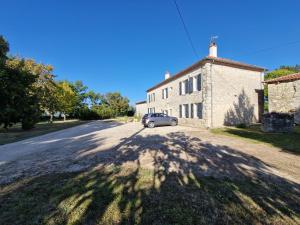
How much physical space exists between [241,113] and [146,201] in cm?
1733

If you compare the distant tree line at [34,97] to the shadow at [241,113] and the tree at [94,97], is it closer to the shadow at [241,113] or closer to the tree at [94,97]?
the tree at [94,97]

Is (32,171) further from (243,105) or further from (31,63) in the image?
(31,63)

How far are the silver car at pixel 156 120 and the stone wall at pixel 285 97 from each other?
1008 centimetres

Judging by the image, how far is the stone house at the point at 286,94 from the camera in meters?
16.5

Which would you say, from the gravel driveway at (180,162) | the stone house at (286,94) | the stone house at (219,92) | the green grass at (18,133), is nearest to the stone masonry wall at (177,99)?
the stone house at (219,92)

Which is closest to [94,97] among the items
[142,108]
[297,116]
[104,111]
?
[104,111]

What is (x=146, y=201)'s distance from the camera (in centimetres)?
363

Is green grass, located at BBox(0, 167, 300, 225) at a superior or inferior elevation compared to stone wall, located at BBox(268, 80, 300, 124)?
inferior

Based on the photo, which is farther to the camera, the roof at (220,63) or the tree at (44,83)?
the tree at (44,83)

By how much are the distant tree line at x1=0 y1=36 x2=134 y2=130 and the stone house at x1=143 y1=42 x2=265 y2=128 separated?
634 inches

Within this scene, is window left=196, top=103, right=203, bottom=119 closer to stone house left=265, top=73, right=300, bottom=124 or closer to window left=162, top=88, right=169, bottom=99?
stone house left=265, top=73, right=300, bottom=124

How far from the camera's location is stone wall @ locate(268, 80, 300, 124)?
16453 mm

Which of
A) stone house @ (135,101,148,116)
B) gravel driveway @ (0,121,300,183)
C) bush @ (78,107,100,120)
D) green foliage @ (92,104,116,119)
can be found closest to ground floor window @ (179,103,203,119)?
gravel driveway @ (0,121,300,183)

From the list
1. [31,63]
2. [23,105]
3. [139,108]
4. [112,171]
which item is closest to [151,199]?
[112,171]
